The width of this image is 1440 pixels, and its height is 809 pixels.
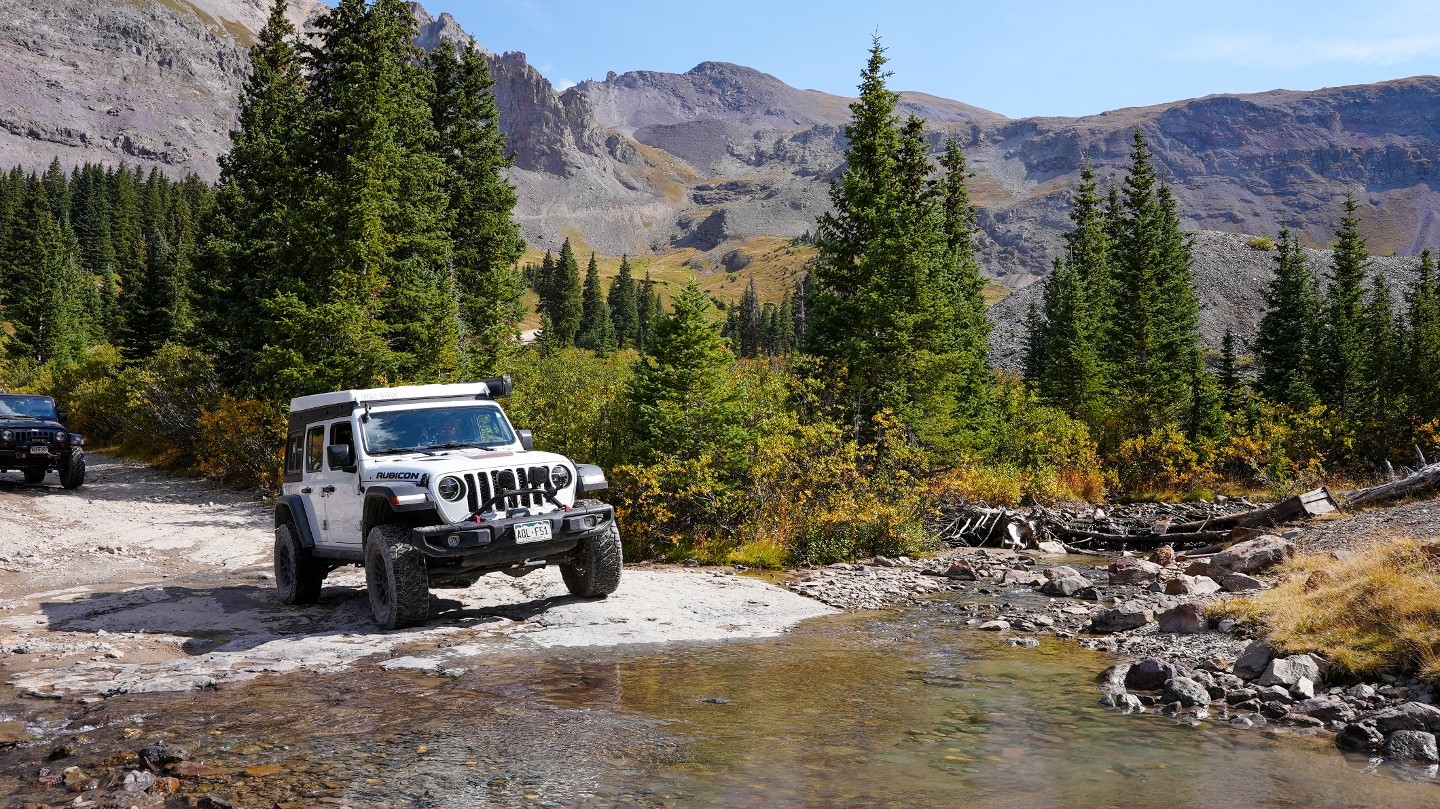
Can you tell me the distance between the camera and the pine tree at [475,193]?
36812 mm

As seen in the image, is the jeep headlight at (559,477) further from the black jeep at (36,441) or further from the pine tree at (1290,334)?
the pine tree at (1290,334)

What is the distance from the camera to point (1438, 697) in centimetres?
820

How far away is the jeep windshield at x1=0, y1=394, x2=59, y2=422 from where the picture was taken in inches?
922

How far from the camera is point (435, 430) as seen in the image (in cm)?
1164

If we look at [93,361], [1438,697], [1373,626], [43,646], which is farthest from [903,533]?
[93,361]

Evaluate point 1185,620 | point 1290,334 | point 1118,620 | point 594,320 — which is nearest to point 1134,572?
point 1118,620

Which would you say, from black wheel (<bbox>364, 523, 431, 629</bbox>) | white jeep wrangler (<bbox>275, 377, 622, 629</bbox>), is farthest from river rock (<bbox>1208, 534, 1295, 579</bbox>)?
black wheel (<bbox>364, 523, 431, 629</bbox>)

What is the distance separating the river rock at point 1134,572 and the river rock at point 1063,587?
49.7 inches

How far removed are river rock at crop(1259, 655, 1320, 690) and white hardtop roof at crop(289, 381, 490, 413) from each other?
33.5 feet

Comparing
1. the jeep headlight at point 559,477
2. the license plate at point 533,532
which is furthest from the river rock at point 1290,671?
the jeep headlight at point 559,477

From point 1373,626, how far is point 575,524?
30.3 feet

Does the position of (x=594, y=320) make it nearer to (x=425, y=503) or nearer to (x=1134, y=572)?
(x=1134, y=572)

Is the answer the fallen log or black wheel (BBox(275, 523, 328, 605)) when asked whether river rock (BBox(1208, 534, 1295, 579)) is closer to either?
the fallen log

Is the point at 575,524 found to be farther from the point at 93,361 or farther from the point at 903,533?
the point at 93,361
